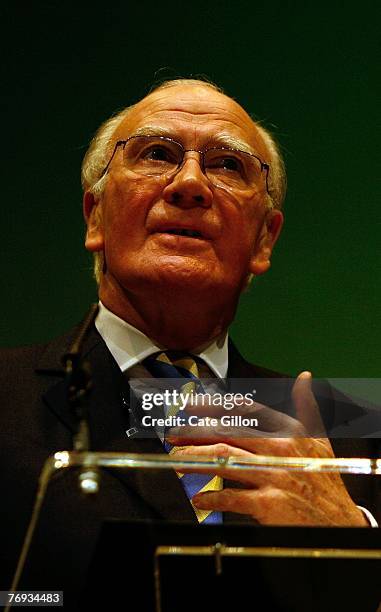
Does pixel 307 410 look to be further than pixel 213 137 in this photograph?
No

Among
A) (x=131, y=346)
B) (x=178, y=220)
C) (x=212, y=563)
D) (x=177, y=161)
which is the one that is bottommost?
(x=212, y=563)

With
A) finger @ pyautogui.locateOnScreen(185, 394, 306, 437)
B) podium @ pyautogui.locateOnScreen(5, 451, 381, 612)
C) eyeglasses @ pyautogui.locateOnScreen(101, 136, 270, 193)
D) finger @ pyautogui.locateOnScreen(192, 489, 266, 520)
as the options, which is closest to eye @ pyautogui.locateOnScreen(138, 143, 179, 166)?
eyeglasses @ pyautogui.locateOnScreen(101, 136, 270, 193)

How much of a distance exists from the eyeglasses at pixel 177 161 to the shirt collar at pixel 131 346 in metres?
0.33

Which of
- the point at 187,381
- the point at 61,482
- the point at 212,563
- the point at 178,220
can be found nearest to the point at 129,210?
the point at 178,220

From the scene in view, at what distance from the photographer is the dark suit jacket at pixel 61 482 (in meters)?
1.21

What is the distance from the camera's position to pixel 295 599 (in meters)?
0.70

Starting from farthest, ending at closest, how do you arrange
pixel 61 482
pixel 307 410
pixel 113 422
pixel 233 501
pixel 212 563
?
1. pixel 113 422
2. pixel 61 482
3. pixel 307 410
4. pixel 233 501
5. pixel 212 563

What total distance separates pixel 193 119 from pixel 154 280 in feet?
1.32

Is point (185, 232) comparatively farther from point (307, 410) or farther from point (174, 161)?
point (307, 410)

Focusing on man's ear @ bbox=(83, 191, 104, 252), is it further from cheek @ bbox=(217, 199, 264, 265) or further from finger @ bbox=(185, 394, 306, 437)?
finger @ bbox=(185, 394, 306, 437)

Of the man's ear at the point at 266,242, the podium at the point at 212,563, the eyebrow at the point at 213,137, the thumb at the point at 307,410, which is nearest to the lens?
the podium at the point at 212,563

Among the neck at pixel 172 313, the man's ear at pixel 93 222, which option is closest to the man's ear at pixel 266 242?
the neck at pixel 172 313

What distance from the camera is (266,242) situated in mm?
1875

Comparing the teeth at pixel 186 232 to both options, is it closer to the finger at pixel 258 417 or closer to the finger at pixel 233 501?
the finger at pixel 258 417
